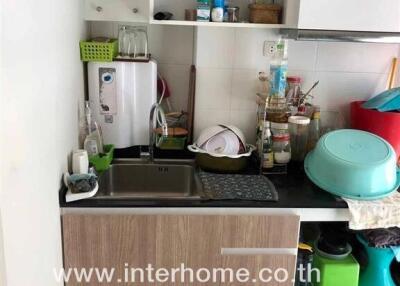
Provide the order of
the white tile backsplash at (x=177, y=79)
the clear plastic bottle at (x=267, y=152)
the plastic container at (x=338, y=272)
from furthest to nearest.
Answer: the white tile backsplash at (x=177, y=79), the clear plastic bottle at (x=267, y=152), the plastic container at (x=338, y=272)

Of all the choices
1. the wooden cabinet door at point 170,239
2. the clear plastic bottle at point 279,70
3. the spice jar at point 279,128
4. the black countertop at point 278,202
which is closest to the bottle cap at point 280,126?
the spice jar at point 279,128

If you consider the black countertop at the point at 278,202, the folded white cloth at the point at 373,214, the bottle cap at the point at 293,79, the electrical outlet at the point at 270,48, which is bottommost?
the folded white cloth at the point at 373,214

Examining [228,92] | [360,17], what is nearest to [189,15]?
[228,92]

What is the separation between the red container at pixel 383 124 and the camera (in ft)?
5.98

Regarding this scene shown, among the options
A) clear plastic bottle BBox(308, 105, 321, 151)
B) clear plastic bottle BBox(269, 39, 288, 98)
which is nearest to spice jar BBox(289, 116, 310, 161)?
clear plastic bottle BBox(308, 105, 321, 151)

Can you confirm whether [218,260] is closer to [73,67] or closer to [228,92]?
[228,92]

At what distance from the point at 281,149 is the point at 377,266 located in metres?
0.61

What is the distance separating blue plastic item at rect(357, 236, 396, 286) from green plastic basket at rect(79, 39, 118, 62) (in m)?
1.29

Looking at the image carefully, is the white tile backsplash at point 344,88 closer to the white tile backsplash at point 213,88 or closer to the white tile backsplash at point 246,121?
the white tile backsplash at point 246,121

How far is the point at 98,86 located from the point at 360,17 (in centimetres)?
108

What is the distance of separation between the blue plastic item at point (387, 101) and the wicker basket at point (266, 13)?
1.74ft

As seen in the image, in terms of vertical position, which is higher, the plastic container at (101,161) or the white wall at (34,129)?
the white wall at (34,129)

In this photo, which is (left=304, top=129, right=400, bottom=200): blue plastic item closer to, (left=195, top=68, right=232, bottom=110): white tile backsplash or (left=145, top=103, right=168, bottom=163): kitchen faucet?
(left=195, top=68, right=232, bottom=110): white tile backsplash

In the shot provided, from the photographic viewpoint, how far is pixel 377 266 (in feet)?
5.97
